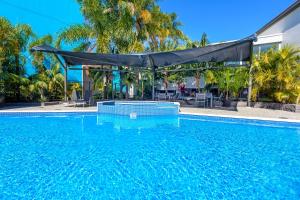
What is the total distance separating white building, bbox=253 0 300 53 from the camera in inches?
613

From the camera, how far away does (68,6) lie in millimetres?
18953

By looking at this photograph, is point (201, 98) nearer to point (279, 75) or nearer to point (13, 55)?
point (279, 75)

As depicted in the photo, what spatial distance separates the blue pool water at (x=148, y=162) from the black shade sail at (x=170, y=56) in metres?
4.88

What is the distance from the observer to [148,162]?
489 centimetres

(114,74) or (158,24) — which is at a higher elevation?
(158,24)

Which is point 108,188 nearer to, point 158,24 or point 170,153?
point 170,153

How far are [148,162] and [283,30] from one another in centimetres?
1779

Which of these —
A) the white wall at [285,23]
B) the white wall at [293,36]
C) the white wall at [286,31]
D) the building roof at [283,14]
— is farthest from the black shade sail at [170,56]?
the building roof at [283,14]

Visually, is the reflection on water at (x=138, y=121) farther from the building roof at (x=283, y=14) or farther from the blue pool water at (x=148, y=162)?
the building roof at (x=283, y=14)

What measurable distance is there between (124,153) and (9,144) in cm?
349

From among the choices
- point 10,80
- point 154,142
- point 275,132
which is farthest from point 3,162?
point 10,80

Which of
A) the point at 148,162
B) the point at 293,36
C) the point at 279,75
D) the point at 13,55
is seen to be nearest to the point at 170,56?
the point at 279,75

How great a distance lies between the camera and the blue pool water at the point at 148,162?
3590 millimetres

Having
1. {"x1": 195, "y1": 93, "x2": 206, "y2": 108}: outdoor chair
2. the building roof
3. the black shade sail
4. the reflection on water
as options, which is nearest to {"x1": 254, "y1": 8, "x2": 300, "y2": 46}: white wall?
the building roof
